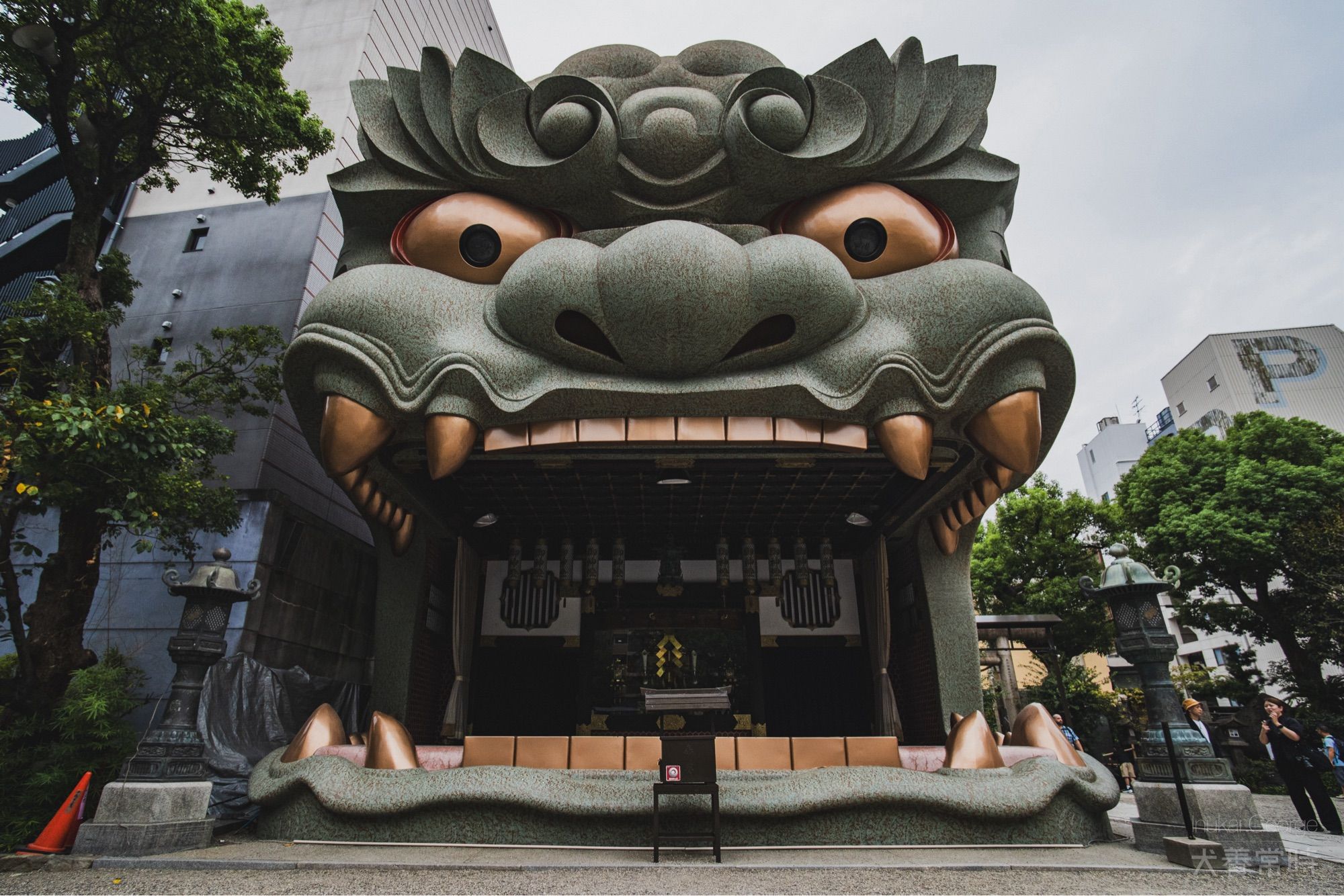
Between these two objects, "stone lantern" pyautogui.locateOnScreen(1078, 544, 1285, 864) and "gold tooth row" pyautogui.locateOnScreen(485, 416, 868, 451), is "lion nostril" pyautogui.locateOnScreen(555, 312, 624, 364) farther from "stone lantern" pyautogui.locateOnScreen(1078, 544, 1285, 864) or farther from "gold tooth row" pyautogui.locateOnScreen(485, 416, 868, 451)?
"stone lantern" pyautogui.locateOnScreen(1078, 544, 1285, 864)

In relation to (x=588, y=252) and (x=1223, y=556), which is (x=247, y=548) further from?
(x=1223, y=556)

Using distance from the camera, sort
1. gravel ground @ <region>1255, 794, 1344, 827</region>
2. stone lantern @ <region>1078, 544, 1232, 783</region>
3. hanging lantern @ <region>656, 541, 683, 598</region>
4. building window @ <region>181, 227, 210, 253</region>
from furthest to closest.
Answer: building window @ <region>181, 227, 210, 253</region> < hanging lantern @ <region>656, 541, 683, 598</region> < gravel ground @ <region>1255, 794, 1344, 827</region> < stone lantern @ <region>1078, 544, 1232, 783</region>

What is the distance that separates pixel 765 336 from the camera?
23.5 feet

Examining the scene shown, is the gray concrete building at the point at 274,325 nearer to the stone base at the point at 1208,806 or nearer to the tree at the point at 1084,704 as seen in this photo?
the stone base at the point at 1208,806

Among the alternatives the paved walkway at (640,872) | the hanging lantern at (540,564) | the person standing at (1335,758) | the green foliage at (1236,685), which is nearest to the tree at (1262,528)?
the green foliage at (1236,685)

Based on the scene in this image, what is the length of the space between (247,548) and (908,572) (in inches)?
353

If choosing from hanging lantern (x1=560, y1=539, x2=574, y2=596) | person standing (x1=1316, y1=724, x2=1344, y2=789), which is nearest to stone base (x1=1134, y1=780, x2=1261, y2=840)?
person standing (x1=1316, y1=724, x2=1344, y2=789)

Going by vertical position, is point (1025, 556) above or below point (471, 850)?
above

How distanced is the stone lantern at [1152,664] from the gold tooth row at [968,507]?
1.40 meters

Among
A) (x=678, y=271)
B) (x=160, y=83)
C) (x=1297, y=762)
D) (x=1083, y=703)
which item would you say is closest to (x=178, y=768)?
(x=678, y=271)

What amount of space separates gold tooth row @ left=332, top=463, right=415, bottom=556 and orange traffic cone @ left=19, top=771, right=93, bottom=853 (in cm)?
344

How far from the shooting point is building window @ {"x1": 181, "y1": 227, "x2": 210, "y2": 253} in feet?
39.5

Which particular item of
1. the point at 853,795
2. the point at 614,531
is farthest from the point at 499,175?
the point at 853,795

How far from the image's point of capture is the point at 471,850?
20.0 feet
